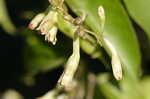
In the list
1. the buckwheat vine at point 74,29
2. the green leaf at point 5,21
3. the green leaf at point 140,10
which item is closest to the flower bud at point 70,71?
the buckwheat vine at point 74,29

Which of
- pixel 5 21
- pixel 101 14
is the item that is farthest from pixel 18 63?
pixel 101 14

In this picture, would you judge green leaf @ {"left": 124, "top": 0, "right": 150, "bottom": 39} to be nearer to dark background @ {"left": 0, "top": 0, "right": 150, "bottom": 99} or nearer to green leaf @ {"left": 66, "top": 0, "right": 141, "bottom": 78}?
green leaf @ {"left": 66, "top": 0, "right": 141, "bottom": 78}

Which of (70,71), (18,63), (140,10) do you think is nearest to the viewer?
(70,71)

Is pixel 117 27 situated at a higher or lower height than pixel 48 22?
lower

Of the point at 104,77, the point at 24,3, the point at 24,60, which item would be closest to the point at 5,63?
the point at 24,60

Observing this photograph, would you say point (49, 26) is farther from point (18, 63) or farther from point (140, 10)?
point (18, 63)

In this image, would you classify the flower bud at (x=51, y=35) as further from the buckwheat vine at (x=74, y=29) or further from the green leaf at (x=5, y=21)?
the green leaf at (x=5, y=21)
